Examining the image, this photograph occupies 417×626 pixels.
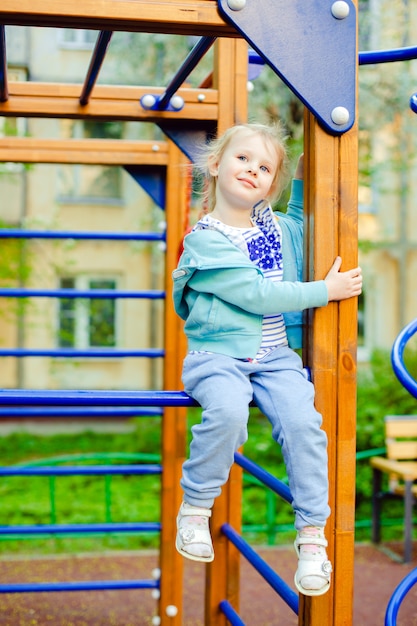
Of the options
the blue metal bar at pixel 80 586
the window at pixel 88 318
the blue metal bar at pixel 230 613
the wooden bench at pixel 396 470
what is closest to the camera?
the blue metal bar at pixel 230 613

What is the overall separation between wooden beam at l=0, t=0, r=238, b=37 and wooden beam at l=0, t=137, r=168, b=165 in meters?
Answer: 1.74

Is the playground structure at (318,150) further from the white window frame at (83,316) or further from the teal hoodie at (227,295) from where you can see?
the white window frame at (83,316)

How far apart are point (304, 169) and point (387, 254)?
11435mm

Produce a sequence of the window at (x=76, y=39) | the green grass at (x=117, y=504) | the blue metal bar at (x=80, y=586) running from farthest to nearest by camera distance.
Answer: the window at (x=76, y=39) → the green grass at (x=117, y=504) → the blue metal bar at (x=80, y=586)

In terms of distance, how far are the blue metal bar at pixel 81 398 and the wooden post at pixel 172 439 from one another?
1897mm

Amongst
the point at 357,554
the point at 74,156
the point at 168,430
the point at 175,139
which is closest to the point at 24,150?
the point at 74,156

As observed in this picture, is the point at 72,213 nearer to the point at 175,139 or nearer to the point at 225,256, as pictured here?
the point at 175,139

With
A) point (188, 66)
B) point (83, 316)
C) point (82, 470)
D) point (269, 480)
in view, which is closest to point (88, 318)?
point (83, 316)

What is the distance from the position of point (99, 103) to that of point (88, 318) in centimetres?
851

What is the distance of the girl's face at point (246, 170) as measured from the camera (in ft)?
6.32

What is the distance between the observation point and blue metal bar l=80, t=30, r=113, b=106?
79.1 inches

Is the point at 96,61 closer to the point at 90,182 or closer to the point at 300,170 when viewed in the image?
the point at 300,170

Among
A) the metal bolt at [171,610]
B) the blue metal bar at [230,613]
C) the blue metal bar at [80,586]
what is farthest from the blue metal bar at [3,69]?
the metal bolt at [171,610]

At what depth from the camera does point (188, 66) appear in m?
2.24
